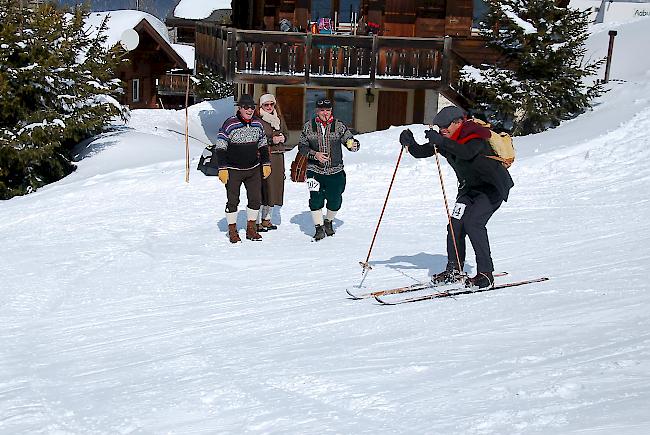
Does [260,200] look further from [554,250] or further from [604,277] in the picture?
[604,277]

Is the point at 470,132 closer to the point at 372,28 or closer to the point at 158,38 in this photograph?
the point at 372,28

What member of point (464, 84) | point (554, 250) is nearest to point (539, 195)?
point (554, 250)

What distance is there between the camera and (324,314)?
22.2ft

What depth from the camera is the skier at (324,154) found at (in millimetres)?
9633

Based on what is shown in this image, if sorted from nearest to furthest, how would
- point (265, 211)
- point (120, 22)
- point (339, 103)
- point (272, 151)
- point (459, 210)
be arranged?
1. point (459, 210)
2. point (272, 151)
3. point (265, 211)
4. point (339, 103)
5. point (120, 22)

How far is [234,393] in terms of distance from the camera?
494 cm

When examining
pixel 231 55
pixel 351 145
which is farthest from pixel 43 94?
pixel 351 145

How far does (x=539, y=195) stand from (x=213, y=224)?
15.7 ft

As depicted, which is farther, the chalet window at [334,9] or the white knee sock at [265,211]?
the chalet window at [334,9]

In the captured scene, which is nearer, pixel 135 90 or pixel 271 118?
pixel 271 118

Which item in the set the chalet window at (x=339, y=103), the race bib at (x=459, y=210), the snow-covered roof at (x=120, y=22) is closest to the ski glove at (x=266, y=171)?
the race bib at (x=459, y=210)

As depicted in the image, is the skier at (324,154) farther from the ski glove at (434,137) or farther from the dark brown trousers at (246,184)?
the ski glove at (434,137)

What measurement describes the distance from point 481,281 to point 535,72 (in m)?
12.0

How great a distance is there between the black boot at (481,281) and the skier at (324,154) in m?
2.79
